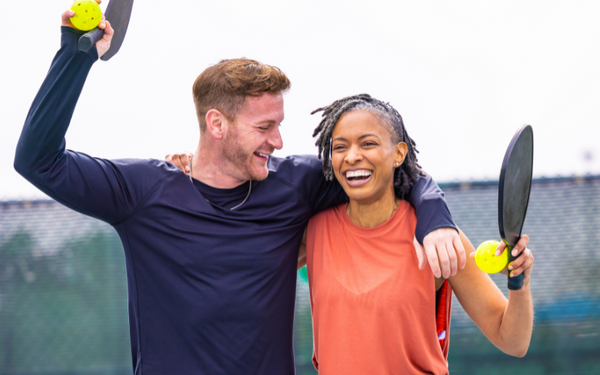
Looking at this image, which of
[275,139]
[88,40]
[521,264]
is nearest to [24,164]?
[88,40]

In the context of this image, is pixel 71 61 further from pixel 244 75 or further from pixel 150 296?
pixel 150 296

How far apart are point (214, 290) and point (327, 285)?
0.47 meters

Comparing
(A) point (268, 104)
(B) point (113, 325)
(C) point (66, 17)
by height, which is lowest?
(B) point (113, 325)

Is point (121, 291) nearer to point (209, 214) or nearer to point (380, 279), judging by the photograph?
point (209, 214)

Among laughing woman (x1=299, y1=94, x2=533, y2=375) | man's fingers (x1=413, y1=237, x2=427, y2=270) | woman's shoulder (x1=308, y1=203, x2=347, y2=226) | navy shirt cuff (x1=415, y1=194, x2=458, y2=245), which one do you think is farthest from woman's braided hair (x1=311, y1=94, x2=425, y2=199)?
man's fingers (x1=413, y1=237, x2=427, y2=270)

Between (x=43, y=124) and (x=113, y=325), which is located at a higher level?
(x=43, y=124)

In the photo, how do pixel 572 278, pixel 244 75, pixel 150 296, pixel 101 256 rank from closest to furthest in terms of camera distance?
pixel 150 296 < pixel 244 75 < pixel 572 278 < pixel 101 256

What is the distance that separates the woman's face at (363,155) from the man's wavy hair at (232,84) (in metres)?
0.39

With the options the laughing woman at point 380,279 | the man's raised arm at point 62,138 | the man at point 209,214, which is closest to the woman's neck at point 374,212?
the laughing woman at point 380,279

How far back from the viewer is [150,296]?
89.1 inches

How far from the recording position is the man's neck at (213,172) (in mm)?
2475

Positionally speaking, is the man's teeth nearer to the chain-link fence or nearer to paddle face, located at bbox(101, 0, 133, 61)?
paddle face, located at bbox(101, 0, 133, 61)

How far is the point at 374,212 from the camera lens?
2.40m

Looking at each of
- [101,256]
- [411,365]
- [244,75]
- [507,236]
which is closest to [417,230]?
[507,236]
